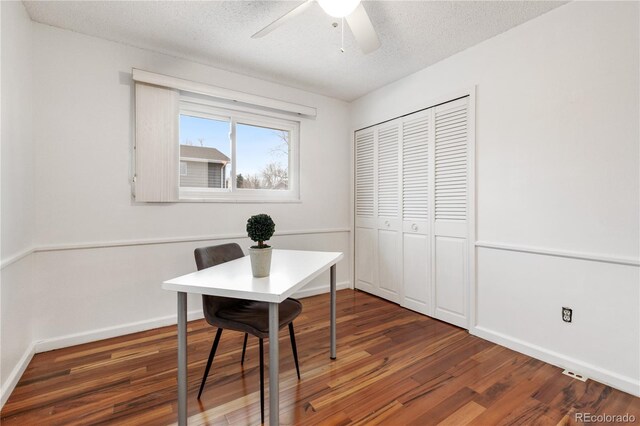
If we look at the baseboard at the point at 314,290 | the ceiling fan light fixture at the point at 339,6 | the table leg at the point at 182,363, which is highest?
the ceiling fan light fixture at the point at 339,6

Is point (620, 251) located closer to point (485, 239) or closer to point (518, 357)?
point (485, 239)

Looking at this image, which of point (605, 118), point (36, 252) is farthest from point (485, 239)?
point (36, 252)

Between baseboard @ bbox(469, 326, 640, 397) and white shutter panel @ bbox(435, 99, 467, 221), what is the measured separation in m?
1.01

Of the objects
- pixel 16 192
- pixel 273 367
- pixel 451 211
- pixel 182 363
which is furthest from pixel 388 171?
pixel 16 192

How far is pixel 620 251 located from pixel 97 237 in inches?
149

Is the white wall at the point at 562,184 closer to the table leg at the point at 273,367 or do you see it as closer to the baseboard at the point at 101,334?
the table leg at the point at 273,367

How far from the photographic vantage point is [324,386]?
1.83 metres

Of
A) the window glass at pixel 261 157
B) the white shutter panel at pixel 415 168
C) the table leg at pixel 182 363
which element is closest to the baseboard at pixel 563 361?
the white shutter panel at pixel 415 168

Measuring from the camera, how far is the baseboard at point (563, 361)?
5.80ft

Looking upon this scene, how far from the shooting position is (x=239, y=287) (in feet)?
4.52

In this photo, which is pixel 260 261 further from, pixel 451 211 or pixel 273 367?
pixel 451 211

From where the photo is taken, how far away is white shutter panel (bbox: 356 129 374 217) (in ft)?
12.1

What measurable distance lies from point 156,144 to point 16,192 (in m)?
1.02

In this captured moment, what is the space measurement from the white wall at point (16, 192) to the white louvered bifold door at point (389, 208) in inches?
124
